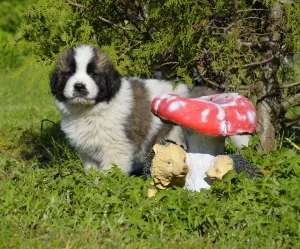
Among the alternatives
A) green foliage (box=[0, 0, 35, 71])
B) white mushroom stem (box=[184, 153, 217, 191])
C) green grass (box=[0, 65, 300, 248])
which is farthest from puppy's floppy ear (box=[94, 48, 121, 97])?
green foliage (box=[0, 0, 35, 71])

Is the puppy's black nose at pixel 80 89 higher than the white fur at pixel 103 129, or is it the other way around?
the puppy's black nose at pixel 80 89

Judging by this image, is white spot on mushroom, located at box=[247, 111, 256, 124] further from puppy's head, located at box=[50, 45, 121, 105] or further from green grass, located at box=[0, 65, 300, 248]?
puppy's head, located at box=[50, 45, 121, 105]

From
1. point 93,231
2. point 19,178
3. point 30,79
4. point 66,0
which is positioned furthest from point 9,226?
point 66,0

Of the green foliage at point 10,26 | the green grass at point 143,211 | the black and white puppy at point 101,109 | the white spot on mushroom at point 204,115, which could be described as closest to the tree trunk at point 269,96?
the green grass at point 143,211

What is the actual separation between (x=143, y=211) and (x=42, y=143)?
328cm

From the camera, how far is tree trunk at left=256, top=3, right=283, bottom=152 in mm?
5740

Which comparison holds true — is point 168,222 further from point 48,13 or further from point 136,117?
point 48,13

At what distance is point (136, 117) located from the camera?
5.69 metres

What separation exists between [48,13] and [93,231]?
101 inches

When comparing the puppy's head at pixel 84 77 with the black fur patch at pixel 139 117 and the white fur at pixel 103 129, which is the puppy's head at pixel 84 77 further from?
the black fur patch at pixel 139 117

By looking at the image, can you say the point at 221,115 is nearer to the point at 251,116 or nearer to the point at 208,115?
Result: the point at 208,115

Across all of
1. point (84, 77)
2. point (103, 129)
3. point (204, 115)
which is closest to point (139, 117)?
point (103, 129)

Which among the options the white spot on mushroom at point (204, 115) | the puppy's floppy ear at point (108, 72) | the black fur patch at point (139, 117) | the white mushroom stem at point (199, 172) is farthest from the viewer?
the black fur patch at point (139, 117)

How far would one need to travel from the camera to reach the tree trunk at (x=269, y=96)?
574 cm
